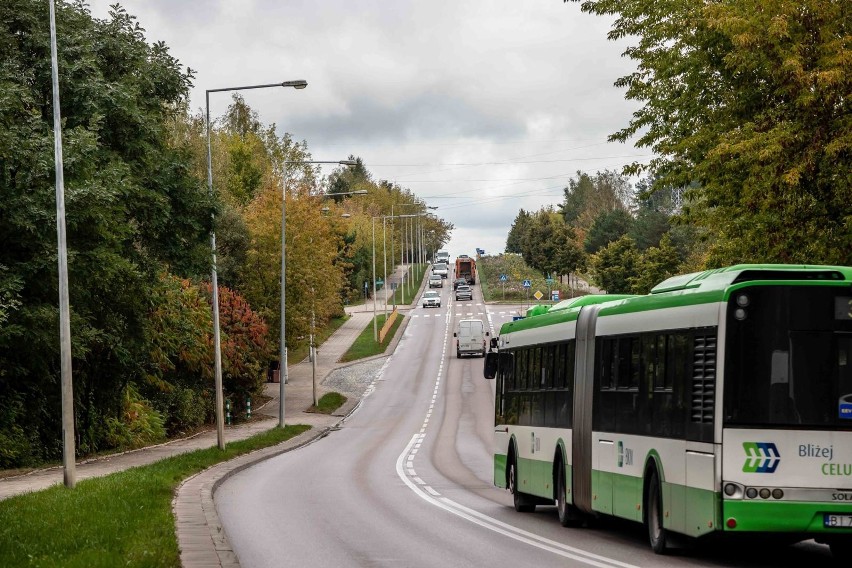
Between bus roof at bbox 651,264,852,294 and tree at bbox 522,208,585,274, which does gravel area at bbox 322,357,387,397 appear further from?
tree at bbox 522,208,585,274

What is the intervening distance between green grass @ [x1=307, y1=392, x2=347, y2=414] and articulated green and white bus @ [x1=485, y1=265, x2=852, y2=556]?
49.9 m

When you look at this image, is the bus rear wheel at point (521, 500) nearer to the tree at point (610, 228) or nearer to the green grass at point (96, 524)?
the green grass at point (96, 524)

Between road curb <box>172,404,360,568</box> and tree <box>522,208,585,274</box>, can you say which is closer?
road curb <box>172,404,360,568</box>

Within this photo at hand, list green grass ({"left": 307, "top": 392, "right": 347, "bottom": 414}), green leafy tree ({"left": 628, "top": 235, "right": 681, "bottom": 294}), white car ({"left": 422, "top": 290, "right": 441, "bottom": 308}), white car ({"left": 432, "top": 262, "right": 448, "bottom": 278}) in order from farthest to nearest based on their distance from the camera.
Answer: white car ({"left": 432, "top": 262, "right": 448, "bottom": 278})
white car ({"left": 422, "top": 290, "right": 441, "bottom": 308})
green leafy tree ({"left": 628, "top": 235, "right": 681, "bottom": 294})
green grass ({"left": 307, "top": 392, "right": 347, "bottom": 414})

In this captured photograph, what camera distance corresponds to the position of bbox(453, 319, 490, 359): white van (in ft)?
293

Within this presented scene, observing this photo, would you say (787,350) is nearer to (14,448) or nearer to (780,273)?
(780,273)

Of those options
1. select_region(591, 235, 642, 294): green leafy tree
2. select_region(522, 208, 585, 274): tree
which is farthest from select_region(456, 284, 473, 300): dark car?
select_region(591, 235, 642, 294): green leafy tree

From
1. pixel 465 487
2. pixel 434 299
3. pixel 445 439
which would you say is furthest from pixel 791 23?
pixel 434 299

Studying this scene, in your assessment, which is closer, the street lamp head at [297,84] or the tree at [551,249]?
the street lamp head at [297,84]

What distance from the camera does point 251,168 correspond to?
112m

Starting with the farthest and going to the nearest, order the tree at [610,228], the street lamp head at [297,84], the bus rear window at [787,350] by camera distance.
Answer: the tree at [610,228] → the street lamp head at [297,84] → the bus rear window at [787,350]

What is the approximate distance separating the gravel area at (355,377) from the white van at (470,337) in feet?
17.1

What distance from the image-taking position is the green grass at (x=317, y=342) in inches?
2736

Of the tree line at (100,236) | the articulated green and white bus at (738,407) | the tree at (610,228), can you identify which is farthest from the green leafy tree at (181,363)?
the tree at (610,228)
